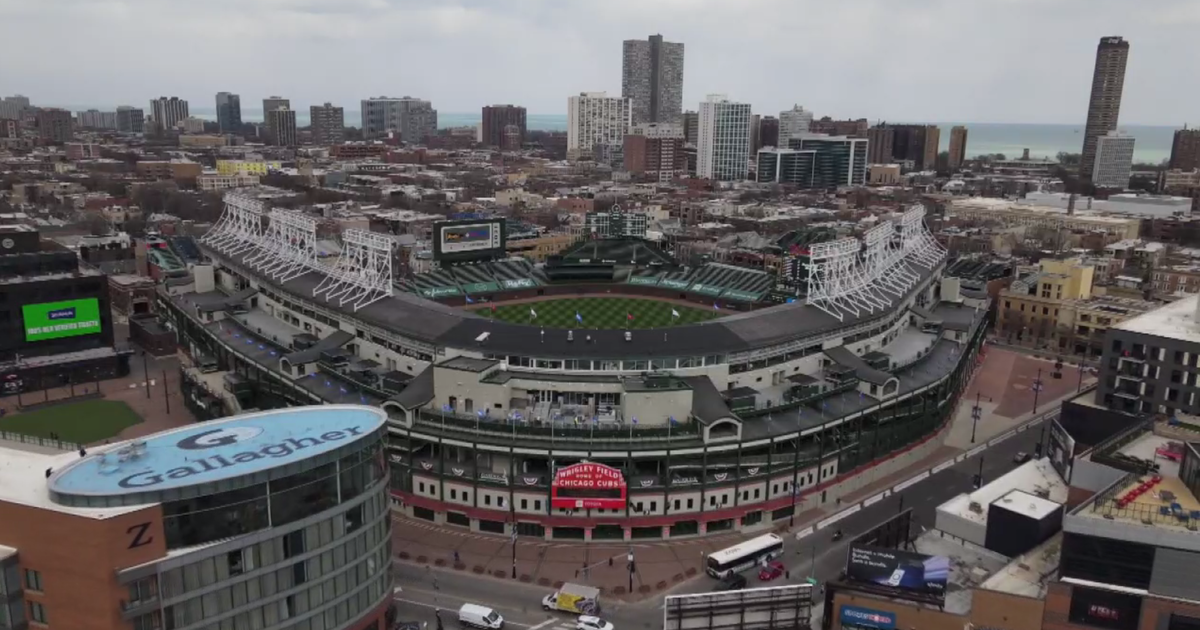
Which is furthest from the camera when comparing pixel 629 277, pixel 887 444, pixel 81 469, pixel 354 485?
pixel 629 277

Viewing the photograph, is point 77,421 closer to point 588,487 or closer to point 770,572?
point 588,487

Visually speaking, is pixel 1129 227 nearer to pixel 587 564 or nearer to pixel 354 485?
pixel 587 564

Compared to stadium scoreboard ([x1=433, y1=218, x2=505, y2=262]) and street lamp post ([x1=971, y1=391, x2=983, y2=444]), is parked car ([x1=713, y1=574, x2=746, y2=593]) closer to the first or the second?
street lamp post ([x1=971, y1=391, x2=983, y2=444])

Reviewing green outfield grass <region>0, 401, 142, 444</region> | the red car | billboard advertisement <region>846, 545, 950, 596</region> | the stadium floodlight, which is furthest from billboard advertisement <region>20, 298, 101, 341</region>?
billboard advertisement <region>846, 545, 950, 596</region>

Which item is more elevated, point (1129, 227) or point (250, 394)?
point (1129, 227)

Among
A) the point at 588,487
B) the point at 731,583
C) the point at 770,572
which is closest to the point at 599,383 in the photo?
the point at 588,487

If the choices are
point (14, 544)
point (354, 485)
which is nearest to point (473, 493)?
point (354, 485)

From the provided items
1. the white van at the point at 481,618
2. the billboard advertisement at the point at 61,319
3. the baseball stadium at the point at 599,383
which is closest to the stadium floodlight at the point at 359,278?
the baseball stadium at the point at 599,383
